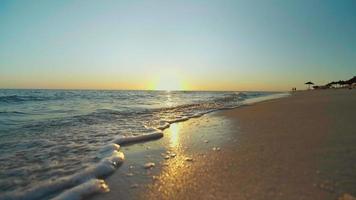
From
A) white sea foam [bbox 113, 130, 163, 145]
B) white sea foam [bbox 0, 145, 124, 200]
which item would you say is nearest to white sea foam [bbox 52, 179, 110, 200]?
white sea foam [bbox 0, 145, 124, 200]

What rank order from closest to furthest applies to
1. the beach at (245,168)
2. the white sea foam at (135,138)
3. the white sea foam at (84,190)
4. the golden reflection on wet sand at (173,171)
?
the beach at (245,168), the white sea foam at (84,190), the golden reflection on wet sand at (173,171), the white sea foam at (135,138)

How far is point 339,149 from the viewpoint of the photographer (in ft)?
16.6

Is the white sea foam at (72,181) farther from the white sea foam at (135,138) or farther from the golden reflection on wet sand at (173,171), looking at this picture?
the white sea foam at (135,138)

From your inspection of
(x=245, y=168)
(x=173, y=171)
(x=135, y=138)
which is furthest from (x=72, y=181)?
(x=135, y=138)

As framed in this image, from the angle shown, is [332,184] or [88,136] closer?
[332,184]

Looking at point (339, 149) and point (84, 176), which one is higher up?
point (339, 149)

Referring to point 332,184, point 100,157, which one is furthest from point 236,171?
point 100,157

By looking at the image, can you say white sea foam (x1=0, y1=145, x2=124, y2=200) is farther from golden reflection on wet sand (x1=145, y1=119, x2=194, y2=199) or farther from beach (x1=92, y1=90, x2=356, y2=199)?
golden reflection on wet sand (x1=145, y1=119, x2=194, y2=199)

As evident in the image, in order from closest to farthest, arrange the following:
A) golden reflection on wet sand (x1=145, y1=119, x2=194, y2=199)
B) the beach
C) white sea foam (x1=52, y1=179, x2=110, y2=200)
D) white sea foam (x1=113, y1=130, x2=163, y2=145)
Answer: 1. the beach
2. white sea foam (x1=52, y1=179, x2=110, y2=200)
3. golden reflection on wet sand (x1=145, y1=119, x2=194, y2=199)
4. white sea foam (x1=113, y1=130, x2=163, y2=145)

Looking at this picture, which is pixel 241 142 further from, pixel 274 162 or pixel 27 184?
pixel 27 184

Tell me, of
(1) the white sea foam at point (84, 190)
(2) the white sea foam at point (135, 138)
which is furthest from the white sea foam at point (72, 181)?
(2) the white sea foam at point (135, 138)

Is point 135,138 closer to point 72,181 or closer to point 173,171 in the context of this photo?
point 173,171

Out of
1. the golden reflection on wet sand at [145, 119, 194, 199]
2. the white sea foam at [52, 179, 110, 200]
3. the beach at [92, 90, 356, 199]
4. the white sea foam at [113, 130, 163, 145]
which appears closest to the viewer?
the beach at [92, 90, 356, 199]

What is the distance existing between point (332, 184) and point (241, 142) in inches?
125
